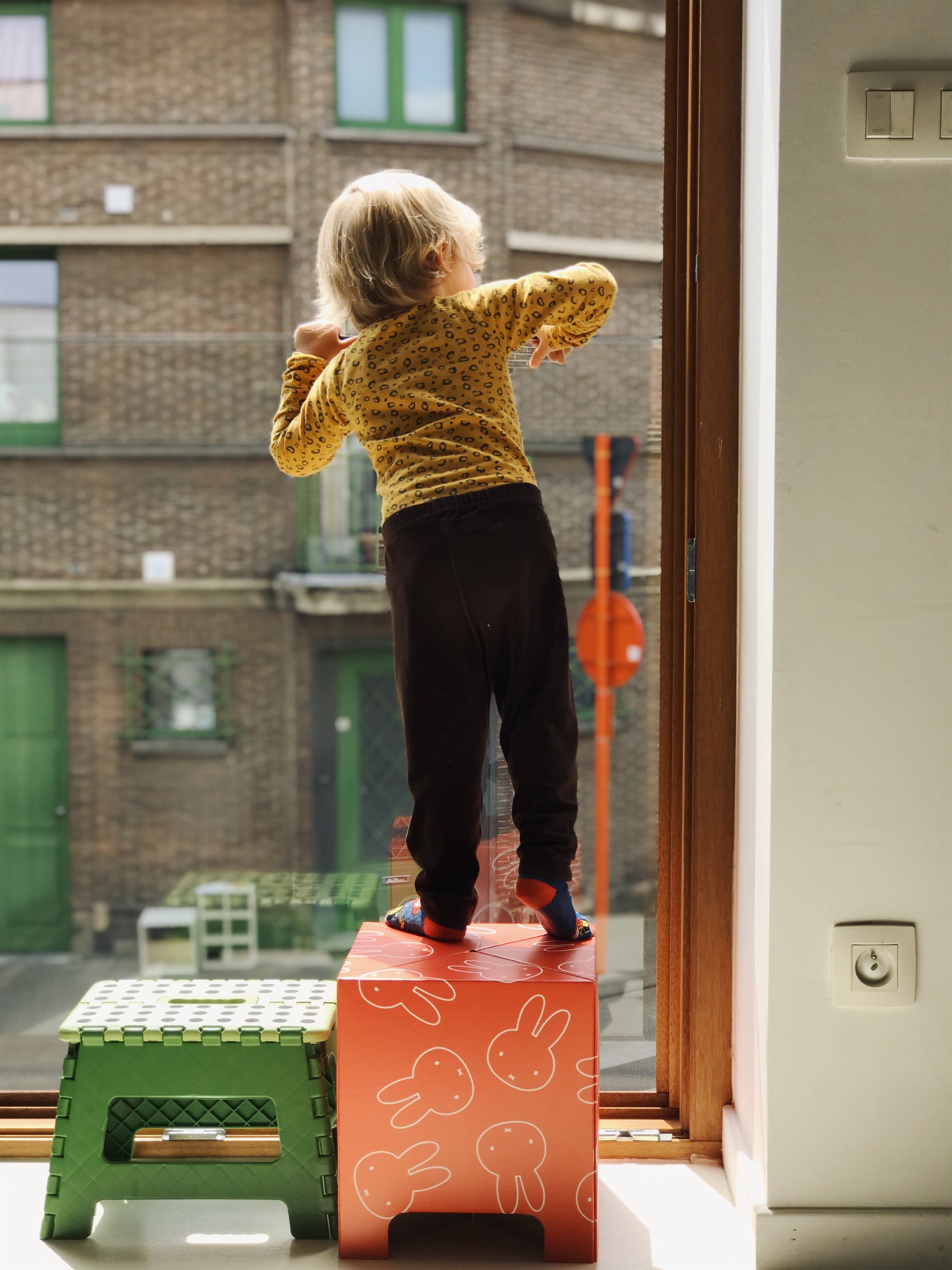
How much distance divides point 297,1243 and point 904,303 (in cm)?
117

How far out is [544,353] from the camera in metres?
1.23

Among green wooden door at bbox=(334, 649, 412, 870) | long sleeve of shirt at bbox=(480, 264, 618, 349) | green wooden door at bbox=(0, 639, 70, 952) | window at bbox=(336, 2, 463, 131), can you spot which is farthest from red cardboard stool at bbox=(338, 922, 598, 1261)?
window at bbox=(336, 2, 463, 131)

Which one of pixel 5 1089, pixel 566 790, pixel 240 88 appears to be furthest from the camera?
pixel 240 88

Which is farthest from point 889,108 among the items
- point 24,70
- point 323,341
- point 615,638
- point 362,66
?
point 24,70

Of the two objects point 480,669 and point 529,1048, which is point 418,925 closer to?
point 529,1048

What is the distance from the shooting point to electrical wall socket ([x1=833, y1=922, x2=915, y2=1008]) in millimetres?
1055

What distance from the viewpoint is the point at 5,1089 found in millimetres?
1390

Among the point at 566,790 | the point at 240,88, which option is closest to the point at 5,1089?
the point at 566,790

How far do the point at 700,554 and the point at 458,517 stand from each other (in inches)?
12.7

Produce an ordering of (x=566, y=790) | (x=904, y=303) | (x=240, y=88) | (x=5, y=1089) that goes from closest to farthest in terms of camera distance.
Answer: (x=904, y=303) < (x=566, y=790) < (x=5, y=1089) < (x=240, y=88)

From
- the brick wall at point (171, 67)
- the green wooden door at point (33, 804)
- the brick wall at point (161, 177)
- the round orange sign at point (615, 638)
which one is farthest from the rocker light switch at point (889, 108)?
the brick wall at point (171, 67)

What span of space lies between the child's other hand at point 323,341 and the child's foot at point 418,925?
0.65 meters

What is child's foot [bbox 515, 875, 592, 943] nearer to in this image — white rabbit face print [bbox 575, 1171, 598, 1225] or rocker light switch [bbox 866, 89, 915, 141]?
white rabbit face print [bbox 575, 1171, 598, 1225]

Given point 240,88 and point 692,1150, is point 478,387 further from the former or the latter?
point 240,88
